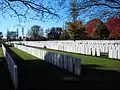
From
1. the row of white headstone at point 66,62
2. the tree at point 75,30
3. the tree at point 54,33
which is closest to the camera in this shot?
the row of white headstone at point 66,62

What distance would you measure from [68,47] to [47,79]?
104ft

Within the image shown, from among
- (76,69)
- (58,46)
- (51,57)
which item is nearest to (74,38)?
(58,46)

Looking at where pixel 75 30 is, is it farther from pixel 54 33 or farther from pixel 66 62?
pixel 66 62

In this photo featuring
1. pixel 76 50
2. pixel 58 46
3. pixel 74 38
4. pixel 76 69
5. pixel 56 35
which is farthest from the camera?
pixel 56 35

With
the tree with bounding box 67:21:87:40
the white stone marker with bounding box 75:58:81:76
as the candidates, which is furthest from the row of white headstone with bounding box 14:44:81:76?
the tree with bounding box 67:21:87:40

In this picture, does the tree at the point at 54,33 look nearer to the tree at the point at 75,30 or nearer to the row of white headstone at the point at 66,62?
the tree at the point at 75,30

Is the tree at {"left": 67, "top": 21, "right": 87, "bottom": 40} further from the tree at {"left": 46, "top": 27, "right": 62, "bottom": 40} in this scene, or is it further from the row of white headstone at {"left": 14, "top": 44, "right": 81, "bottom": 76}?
the row of white headstone at {"left": 14, "top": 44, "right": 81, "bottom": 76}

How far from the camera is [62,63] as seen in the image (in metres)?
18.6

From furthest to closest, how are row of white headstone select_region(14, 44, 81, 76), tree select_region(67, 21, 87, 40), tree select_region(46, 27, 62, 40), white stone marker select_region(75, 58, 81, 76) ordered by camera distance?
tree select_region(46, 27, 62, 40) < tree select_region(67, 21, 87, 40) < row of white headstone select_region(14, 44, 81, 76) < white stone marker select_region(75, 58, 81, 76)

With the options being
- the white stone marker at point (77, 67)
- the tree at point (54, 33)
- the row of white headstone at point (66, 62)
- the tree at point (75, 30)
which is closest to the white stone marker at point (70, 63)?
the row of white headstone at point (66, 62)

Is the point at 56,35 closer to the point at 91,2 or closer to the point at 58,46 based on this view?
the point at 58,46

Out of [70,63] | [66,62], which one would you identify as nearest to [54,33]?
[66,62]

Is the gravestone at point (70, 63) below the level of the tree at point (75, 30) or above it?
below

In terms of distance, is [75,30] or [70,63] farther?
[75,30]
